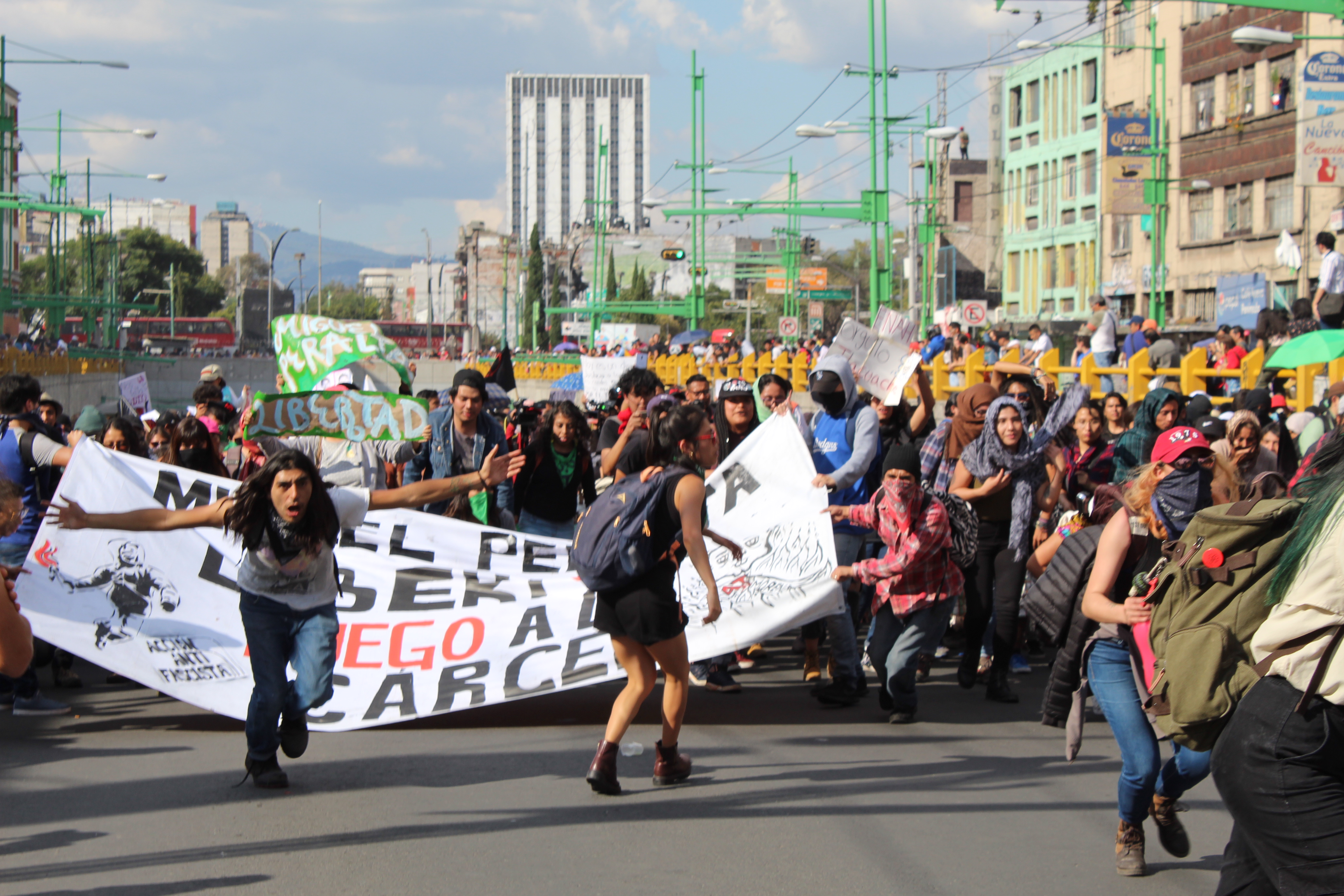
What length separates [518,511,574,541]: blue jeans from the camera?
849 centimetres

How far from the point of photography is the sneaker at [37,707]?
7762 millimetres

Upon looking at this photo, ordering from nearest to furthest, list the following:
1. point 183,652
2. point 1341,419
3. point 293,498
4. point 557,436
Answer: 1. point 1341,419
2. point 293,498
3. point 183,652
4. point 557,436

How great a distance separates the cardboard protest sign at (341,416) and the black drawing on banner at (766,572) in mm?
2258

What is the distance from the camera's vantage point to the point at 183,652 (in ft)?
23.6

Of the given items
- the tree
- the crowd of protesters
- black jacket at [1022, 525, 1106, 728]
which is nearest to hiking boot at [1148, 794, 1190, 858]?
the crowd of protesters

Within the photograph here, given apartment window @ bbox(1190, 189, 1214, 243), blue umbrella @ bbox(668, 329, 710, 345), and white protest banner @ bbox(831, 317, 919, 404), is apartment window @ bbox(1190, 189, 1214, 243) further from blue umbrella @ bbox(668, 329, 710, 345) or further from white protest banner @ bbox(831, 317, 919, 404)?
white protest banner @ bbox(831, 317, 919, 404)

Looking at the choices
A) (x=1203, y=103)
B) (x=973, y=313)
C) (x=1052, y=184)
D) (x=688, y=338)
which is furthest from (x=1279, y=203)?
(x=1052, y=184)

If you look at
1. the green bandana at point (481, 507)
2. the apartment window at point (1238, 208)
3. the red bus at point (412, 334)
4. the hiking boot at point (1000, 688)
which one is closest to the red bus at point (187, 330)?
the red bus at point (412, 334)

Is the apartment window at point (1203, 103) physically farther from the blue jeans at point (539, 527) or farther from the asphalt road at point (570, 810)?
the asphalt road at point (570, 810)

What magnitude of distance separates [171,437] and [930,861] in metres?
5.95

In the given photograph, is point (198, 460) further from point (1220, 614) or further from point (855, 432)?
point (1220, 614)

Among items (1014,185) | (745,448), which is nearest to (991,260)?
(1014,185)

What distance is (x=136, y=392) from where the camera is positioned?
52.5 feet

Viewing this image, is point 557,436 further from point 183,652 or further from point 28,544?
point 28,544
